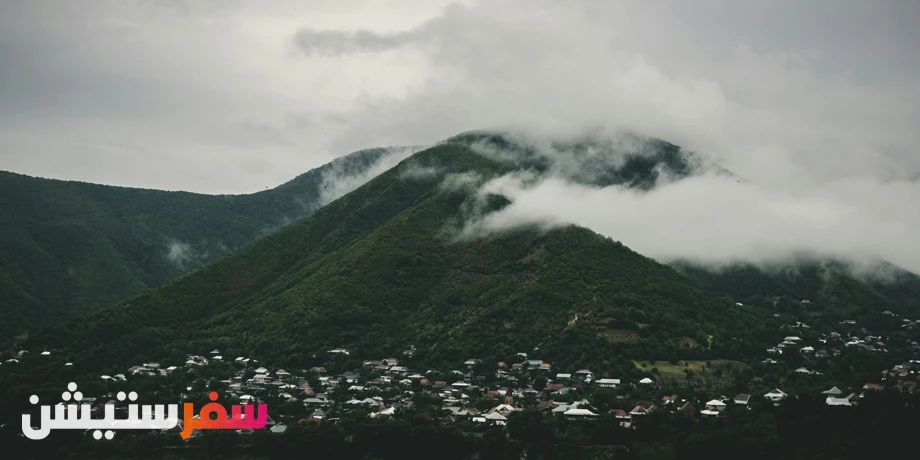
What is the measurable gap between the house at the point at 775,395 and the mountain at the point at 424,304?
19159 mm

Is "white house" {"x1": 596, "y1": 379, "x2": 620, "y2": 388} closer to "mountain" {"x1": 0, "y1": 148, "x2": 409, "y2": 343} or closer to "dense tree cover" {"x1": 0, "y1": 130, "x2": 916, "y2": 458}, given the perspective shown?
"dense tree cover" {"x1": 0, "y1": 130, "x2": 916, "y2": 458}

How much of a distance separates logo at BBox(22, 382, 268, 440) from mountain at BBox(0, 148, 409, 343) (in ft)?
161

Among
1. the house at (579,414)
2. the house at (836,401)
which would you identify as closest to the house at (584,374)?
the house at (579,414)

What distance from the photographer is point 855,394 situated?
79.0 metres

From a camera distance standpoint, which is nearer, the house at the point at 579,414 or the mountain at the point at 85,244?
the house at the point at 579,414

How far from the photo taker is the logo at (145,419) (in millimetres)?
78500

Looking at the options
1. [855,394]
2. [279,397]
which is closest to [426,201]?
[279,397]

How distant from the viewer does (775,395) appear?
8262cm

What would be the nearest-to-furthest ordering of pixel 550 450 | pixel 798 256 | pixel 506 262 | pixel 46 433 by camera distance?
1. pixel 550 450
2. pixel 46 433
3. pixel 506 262
4. pixel 798 256

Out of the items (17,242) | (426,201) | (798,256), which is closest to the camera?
(426,201)

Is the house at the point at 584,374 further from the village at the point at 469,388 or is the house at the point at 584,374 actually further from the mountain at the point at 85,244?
the mountain at the point at 85,244

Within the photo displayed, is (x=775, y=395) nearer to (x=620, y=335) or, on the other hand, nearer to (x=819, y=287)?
(x=620, y=335)

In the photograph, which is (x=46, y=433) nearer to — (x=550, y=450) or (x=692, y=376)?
(x=550, y=450)

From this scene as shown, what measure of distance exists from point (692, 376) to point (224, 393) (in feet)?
149
